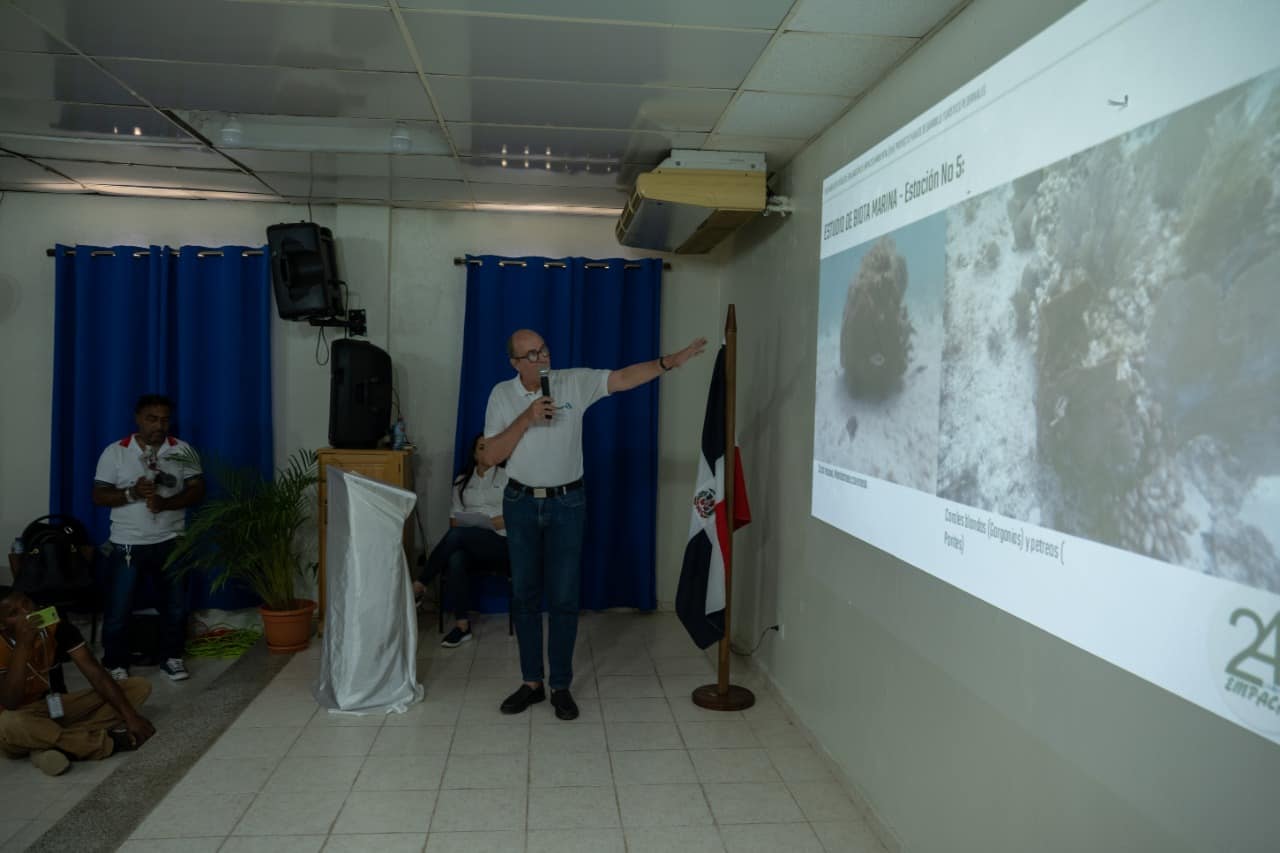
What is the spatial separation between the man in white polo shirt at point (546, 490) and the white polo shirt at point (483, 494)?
113 centimetres

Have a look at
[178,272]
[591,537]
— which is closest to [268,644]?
[591,537]

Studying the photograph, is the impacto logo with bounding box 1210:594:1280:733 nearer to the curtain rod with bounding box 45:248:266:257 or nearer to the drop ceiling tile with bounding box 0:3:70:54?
the drop ceiling tile with bounding box 0:3:70:54

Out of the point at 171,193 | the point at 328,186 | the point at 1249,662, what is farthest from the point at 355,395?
the point at 1249,662

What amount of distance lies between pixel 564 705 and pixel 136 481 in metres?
2.48

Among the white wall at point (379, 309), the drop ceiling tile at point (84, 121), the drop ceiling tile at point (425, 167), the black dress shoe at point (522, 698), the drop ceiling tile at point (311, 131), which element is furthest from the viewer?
the white wall at point (379, 309)

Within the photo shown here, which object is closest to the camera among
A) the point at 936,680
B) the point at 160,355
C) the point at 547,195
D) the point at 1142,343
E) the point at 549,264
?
the point at 1142,343

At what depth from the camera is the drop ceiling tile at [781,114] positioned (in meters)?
3.11

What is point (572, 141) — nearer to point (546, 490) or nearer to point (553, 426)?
point (553, 426)

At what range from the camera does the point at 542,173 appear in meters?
4.33

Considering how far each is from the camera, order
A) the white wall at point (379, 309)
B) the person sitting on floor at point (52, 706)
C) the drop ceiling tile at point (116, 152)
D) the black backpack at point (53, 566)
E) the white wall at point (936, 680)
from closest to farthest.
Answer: the white wall at point (936, 680) → the person sitting on floor at point (52, 706) → the drop ceiling tile at point (116, 152) → the black backpack at point (53, 566) → the white wall at point (379, 309)

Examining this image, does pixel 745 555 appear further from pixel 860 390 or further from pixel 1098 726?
pixel 1098 726

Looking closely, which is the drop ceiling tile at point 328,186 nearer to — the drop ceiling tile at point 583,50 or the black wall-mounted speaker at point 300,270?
the black wall-mounted speaker at point 300,270

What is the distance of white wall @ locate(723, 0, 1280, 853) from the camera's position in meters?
1.50

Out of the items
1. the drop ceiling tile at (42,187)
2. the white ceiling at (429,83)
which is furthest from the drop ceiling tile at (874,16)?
the drop ceiling tile at (42,187)
